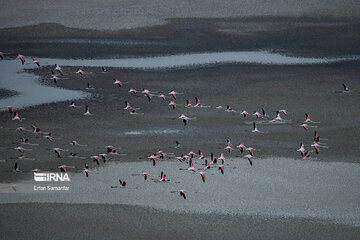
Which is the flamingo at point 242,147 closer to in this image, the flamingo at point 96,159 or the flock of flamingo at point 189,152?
the flock of flamingo at point 189,152

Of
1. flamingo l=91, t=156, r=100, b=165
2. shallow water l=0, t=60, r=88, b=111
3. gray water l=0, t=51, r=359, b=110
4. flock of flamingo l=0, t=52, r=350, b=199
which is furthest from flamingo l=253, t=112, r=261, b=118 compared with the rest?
shallow water l=0, t=60, r=88, b=111

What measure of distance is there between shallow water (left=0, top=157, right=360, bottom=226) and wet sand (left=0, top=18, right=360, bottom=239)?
0.93 feet

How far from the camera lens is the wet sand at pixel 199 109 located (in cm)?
2327

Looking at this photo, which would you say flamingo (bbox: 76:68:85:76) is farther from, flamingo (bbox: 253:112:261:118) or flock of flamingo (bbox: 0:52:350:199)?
flamingo (bbox: 253:112:261:118)

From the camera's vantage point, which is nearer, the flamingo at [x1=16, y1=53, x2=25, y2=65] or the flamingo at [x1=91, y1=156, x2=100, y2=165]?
the flamingo at [x1=91, y1=156, x2=100, y2=165]

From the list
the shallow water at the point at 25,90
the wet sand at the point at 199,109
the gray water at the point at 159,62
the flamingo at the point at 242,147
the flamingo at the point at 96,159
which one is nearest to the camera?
the wet sand at the point at 199,109

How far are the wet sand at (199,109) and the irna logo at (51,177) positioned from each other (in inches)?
11.0

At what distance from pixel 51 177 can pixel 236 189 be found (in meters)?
5.15

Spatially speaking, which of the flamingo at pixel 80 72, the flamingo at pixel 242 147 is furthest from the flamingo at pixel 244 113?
the flamingo at pixel 80 72

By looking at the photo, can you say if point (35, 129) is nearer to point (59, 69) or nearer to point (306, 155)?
point (59, 69)

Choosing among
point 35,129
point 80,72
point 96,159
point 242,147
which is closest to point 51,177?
point 96,159

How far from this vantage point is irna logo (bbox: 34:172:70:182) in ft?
80.2

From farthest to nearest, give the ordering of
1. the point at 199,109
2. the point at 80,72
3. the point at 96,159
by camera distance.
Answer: the point at 80,72 → the point at 199,109 → the point at 96,159

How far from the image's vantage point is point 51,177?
80.5ft
